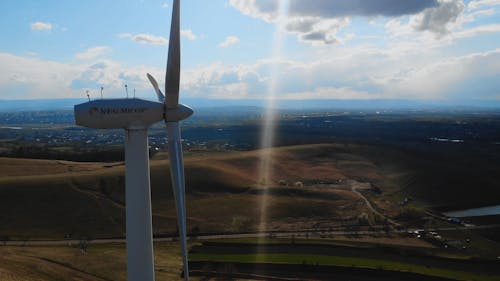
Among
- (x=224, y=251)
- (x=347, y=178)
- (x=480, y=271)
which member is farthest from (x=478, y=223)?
(x=224, y=251)

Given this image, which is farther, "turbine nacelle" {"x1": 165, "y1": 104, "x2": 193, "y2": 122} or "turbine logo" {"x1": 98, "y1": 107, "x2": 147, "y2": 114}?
"turbine nacelle" {"x1": 165, "y1": 104, "x2": 193, "y2": 122}

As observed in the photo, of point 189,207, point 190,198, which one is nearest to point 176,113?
point 189,207

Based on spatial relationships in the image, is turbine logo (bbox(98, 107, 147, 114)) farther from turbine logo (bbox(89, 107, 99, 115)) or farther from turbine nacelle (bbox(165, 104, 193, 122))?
turbine nacelle (bbox(165, 104, 193, 122))

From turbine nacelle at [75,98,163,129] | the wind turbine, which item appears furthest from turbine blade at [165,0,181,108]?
turbine nacelle at [75,98,163,129]

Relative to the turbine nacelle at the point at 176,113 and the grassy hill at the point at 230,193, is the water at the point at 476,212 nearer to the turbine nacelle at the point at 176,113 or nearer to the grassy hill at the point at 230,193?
the grassy hill at the point at 230,193

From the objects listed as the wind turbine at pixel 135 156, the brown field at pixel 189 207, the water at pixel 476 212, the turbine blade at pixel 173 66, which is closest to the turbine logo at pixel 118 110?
the wind turbine at pixel 135 156

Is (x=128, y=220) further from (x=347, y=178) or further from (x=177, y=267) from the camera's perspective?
(x=347, y=178)

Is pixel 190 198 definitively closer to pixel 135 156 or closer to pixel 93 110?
pixel 135 156
